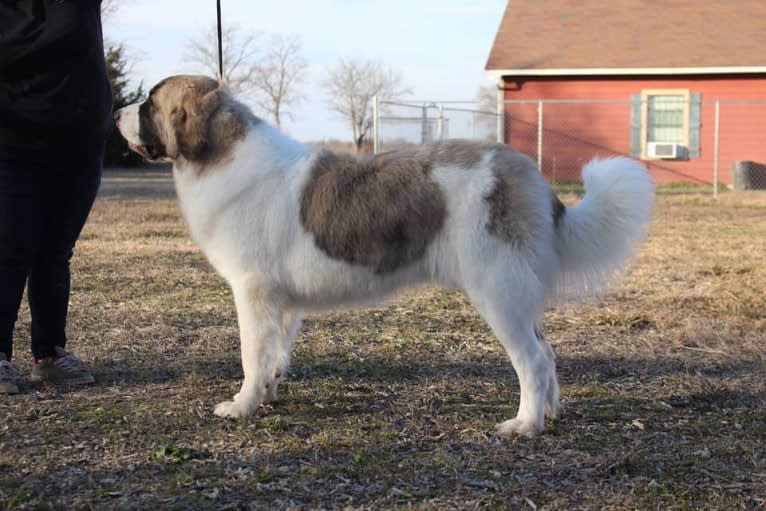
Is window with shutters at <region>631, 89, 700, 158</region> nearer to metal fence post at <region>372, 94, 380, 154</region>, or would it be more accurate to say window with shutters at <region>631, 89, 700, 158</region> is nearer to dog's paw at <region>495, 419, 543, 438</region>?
metal fence post at <region>372, 94, 380, 154</region>

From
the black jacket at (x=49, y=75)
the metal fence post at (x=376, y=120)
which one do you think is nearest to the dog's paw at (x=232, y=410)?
the black jacket at (x=49, y=75)

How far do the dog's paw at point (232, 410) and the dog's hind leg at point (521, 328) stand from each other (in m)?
1.19

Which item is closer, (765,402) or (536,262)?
(536,262)

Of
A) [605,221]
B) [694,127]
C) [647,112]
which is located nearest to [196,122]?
[605,221]

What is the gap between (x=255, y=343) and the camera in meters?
4.14

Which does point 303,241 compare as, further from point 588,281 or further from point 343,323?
A: point 343,323

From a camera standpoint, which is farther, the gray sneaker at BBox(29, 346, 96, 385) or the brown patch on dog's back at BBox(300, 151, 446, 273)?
the gray sneaker at BBox(29, 346, 96, 385)

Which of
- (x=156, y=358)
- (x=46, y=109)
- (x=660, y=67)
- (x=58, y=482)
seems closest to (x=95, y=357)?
(x=156, y=358)

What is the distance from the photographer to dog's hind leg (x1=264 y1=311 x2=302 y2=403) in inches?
170

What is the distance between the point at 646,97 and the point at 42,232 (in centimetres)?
1830

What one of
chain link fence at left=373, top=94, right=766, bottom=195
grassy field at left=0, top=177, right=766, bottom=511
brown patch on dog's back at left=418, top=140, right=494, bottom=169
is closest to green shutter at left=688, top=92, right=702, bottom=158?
chain link fence at left=373, top=94, right=766, bottom=195

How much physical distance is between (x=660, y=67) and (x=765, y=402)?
17.7 metres

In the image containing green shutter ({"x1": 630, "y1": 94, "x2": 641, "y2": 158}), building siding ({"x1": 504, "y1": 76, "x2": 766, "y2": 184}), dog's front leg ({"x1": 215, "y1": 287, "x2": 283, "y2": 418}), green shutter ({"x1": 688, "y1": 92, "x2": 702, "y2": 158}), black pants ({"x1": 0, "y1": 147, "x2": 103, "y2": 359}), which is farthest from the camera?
green shutter ({"x1": 630, "y1": 94, "x2": 641, "y2": 158})

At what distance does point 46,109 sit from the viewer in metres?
4.30
